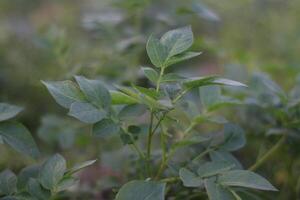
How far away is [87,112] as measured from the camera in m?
0.60

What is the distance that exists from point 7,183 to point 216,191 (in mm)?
289

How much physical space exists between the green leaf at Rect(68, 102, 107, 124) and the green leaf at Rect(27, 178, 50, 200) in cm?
11

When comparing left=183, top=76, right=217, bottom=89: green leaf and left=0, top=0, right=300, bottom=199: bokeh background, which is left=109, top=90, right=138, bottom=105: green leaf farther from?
left=0, top=0, right=300, bottom=199: bokeh background

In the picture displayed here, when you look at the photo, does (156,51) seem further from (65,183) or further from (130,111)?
(65,183)

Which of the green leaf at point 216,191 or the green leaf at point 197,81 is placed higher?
the green leaf at point 197,81

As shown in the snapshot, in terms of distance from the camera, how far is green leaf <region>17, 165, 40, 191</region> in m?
0.67

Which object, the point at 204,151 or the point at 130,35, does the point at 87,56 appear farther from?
the point at 204,151

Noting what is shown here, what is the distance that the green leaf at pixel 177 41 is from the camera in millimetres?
614

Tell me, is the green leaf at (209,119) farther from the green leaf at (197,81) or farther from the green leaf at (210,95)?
the green leaf at (197,81)

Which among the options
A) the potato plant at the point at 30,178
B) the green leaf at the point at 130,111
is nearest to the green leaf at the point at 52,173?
the potato plant at the point at 30,178

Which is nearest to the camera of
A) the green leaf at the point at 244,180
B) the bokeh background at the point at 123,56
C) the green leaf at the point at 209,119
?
the green leaf at the point at 244,180

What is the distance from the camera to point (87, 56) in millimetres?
1420

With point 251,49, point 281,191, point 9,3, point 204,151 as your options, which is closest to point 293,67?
point 281,191

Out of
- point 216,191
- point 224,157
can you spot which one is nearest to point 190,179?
point 216,191
